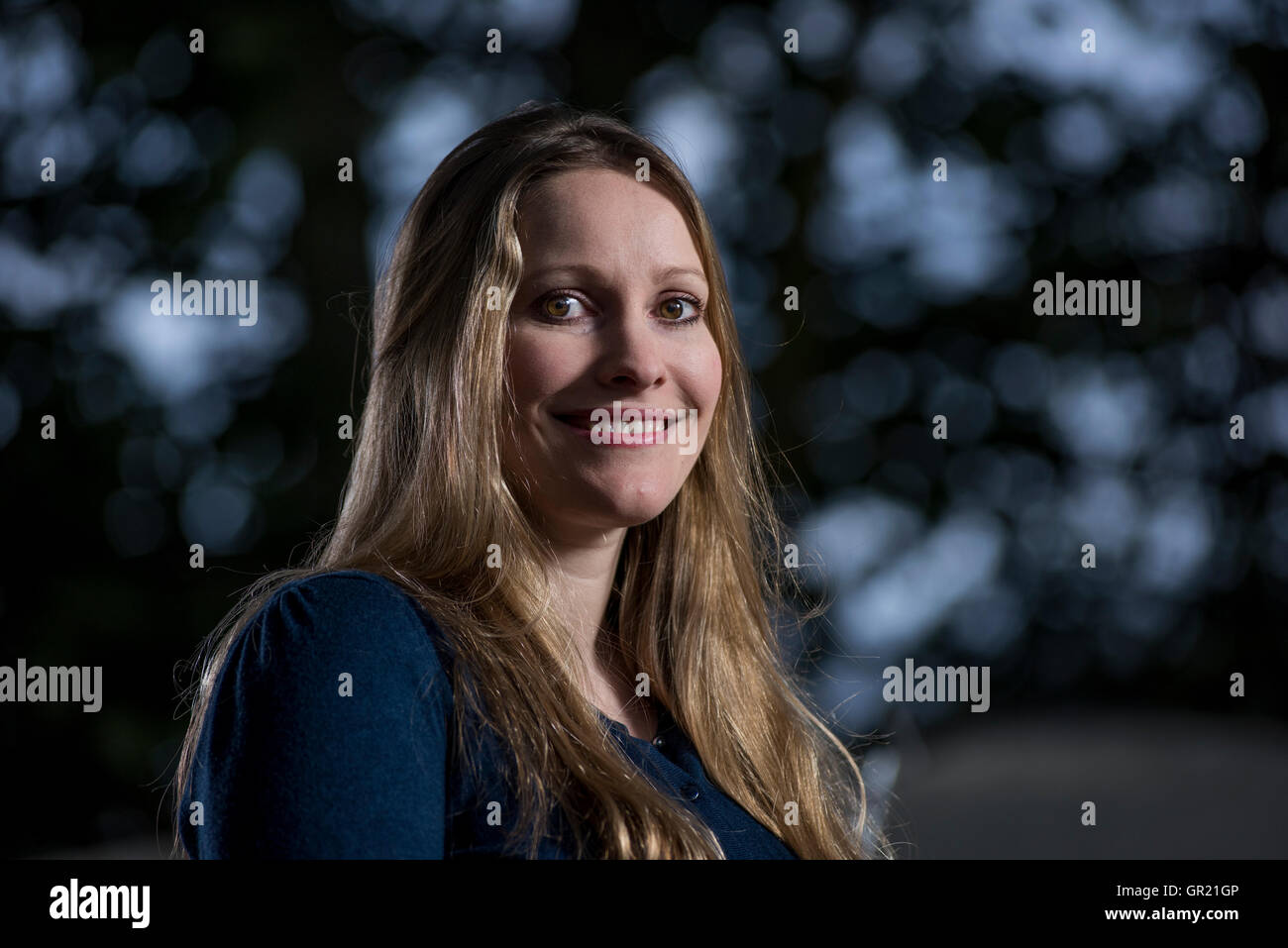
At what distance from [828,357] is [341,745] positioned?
2884 millimetres

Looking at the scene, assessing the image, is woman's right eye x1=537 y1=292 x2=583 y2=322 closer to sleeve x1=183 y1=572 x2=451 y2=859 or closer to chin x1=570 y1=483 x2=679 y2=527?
chin x1=570 y1=483 x2=679 y2=527

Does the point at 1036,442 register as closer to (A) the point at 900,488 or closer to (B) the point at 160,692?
(A) the point at 900,488

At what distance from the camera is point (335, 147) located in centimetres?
385

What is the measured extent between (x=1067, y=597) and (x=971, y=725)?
1.73 feet

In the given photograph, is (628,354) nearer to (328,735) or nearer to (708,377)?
(708,377)

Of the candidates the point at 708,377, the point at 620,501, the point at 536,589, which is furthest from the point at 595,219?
the point at 536,589

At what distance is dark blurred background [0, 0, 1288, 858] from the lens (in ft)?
12.0

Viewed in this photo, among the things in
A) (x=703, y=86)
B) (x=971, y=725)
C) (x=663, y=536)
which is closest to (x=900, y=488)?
(x=971, y=725)

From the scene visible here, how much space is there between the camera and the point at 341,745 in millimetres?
1285

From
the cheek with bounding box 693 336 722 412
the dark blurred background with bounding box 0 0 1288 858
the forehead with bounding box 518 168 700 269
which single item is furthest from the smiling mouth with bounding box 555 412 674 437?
the dark blurred background with bounding box 0 0 1288 858

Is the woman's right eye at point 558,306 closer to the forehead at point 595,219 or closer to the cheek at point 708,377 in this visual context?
the forehead at point 595,219

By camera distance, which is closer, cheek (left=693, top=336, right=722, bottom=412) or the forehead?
the forehead

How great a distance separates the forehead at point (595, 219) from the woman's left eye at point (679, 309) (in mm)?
62

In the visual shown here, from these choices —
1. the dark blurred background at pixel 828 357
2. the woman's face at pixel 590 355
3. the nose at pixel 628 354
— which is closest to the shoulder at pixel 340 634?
the woman's face at pixel 590 355
